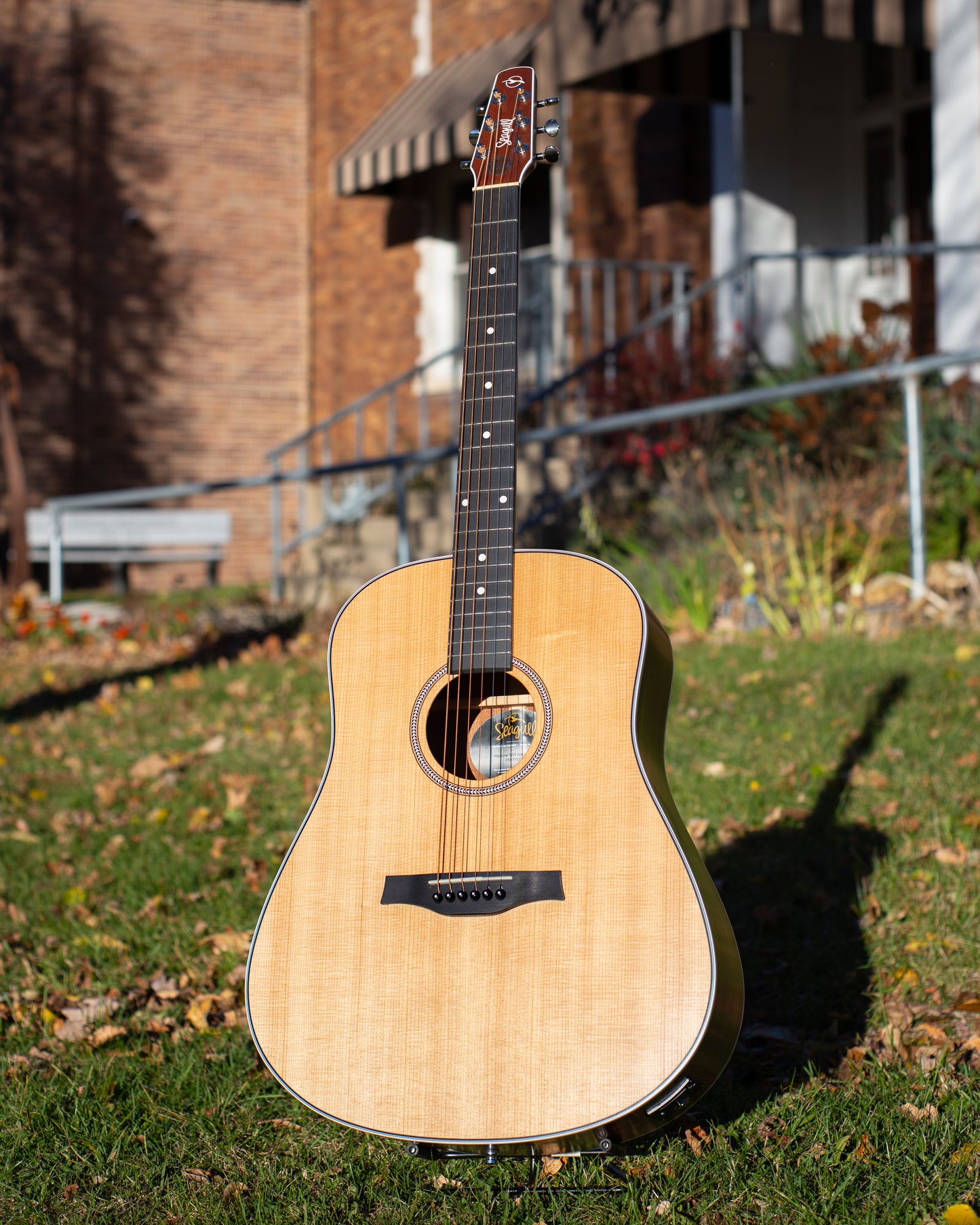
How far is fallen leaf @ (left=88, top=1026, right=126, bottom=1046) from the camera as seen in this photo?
2699 mm

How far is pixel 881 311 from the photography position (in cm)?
770

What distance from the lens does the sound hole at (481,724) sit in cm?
218

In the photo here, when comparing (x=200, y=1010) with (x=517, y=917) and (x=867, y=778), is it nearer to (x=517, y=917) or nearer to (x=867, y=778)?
(x=517, y=917)

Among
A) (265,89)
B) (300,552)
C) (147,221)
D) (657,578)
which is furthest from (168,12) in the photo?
(657,578)

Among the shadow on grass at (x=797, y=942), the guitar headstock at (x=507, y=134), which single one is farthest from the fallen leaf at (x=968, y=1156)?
the guitar headstock at (x=507, y=134)

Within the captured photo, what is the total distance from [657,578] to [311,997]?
4583 millimetres

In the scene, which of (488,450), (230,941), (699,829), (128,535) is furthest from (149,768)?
(128,535)

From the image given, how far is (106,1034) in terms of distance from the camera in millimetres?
2711

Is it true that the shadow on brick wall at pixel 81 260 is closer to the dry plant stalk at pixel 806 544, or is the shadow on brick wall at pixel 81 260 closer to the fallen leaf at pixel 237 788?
the dry plant stalk at pixel 806 544

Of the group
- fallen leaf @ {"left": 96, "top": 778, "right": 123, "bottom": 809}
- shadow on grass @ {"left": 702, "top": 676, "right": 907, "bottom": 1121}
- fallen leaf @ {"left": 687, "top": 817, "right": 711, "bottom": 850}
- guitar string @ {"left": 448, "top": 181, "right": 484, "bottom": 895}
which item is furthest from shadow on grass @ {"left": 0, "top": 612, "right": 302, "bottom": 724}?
guitar string @ {"left": 448, "top": 181, "right": 484, "bottom": 895}

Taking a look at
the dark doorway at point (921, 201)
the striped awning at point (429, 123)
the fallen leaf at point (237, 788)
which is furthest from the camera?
the striped awning at point (429, 123)

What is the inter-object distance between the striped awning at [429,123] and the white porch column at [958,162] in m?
2.97

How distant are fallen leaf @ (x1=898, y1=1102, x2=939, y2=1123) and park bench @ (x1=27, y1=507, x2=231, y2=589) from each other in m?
11.4

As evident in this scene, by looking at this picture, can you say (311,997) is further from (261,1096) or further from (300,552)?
(300,552)
